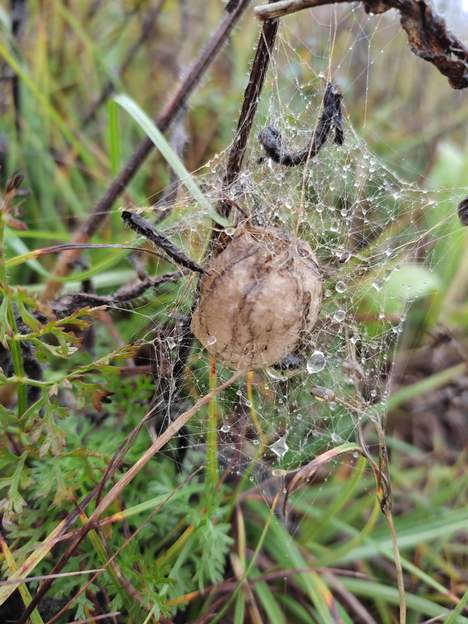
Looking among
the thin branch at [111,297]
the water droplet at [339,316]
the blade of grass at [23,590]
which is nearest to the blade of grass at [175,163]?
the thin branch at [111,297]

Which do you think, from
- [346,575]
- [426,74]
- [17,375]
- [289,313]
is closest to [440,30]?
[289,313]

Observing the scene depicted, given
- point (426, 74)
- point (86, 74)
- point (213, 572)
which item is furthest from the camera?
point (426, 74)

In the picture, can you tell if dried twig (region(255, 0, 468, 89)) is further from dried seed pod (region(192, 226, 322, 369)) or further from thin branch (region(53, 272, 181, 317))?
thin branch (region(53, 272, 181, 317))

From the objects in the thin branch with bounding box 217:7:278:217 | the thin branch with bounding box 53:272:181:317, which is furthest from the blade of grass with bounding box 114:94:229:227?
the thin branch with bounding box 53:272:181:317

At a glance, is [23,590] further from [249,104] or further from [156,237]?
[249,104]

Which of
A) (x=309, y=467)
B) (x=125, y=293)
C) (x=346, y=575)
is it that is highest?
(x=125, y=293)

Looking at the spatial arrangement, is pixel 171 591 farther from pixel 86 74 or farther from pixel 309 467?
pixel 86 74
